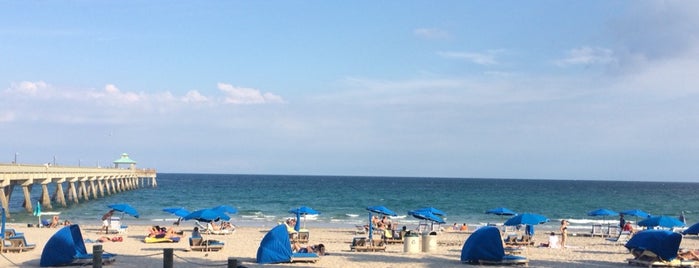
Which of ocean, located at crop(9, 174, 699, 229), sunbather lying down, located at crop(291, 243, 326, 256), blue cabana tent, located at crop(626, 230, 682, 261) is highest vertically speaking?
blue cabana tent, located at crop(626, 230, 682, 261)

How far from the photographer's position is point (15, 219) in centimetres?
4159

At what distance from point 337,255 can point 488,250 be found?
4.85 metres

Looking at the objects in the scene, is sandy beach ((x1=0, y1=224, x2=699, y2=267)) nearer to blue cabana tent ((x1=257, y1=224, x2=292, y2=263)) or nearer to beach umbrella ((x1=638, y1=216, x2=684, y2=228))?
blue cabana tent ((x1=257, y1=224, x2=292, y2=263))

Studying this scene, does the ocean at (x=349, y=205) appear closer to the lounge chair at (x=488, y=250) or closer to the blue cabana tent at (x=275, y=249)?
the blue cabana tent at (x=275, y=249)

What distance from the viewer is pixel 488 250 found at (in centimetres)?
1806

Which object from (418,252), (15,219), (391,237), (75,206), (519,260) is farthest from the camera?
(75,206)

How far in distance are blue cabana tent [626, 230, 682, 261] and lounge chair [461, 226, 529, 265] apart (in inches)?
123

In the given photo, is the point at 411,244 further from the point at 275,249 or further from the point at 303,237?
the point at 303,237

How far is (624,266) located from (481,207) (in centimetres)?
4926

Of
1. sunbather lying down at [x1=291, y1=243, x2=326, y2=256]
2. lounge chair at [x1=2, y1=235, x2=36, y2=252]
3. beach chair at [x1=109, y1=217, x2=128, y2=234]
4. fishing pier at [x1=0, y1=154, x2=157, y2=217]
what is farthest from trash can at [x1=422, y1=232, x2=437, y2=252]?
fishing pier at [x1=0, y1=154, x2=157, y2=217]

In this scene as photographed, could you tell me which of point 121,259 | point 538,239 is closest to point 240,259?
point 121,259

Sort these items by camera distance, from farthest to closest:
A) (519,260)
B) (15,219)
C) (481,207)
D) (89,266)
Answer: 1. (481,207)
2. (15,219)
3. (519,260)
4. (89,266)

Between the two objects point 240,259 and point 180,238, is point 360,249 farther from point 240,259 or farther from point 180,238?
point 180,238

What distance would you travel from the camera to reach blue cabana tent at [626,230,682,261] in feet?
57.9
